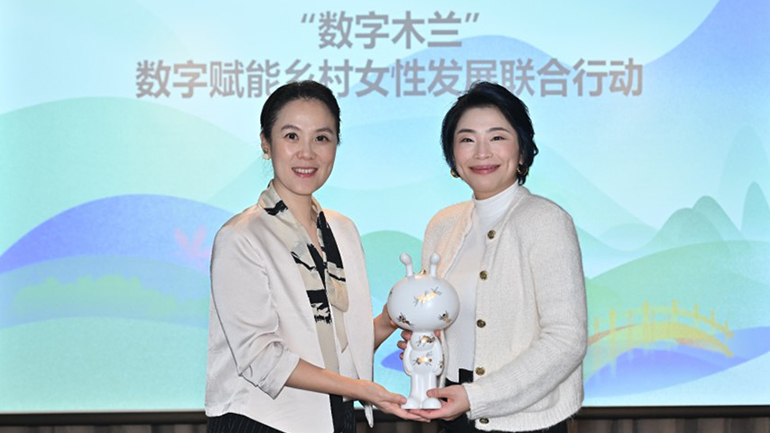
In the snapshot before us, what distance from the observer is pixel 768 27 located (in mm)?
3621

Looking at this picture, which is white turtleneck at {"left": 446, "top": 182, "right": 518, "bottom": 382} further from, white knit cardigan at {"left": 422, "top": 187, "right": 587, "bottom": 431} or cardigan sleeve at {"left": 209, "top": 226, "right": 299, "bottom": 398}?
cardigan sleeve at {"left": 209, "top": 226, "right": 299, "bottom": 398}

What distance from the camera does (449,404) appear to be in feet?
6.56

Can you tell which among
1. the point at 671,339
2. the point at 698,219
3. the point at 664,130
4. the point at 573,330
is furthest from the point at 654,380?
the point at 573,330

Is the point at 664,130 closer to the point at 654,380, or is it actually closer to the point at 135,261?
the point at 654,380

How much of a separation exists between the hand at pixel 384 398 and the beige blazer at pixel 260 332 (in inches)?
4.0

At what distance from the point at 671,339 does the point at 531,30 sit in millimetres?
1303

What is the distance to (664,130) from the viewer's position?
11.9 ft

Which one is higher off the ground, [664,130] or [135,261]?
[664,130]

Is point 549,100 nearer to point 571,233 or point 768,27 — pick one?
point 768,27

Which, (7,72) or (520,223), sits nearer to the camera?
(520,223)

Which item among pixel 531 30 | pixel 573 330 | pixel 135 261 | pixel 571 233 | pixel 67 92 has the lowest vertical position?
pixel 573 330

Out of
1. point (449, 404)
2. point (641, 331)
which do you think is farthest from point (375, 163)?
point (449, 404)

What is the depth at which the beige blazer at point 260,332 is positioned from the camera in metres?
1.99

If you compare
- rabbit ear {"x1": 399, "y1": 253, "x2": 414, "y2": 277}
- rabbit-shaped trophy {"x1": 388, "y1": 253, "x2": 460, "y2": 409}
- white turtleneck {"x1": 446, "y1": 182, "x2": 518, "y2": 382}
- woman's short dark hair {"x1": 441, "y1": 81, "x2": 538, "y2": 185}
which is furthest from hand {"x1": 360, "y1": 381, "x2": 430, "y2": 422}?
woman's short dark hair {"x1": 441, "y1": 81, "x2": 538, "y2": 185}
